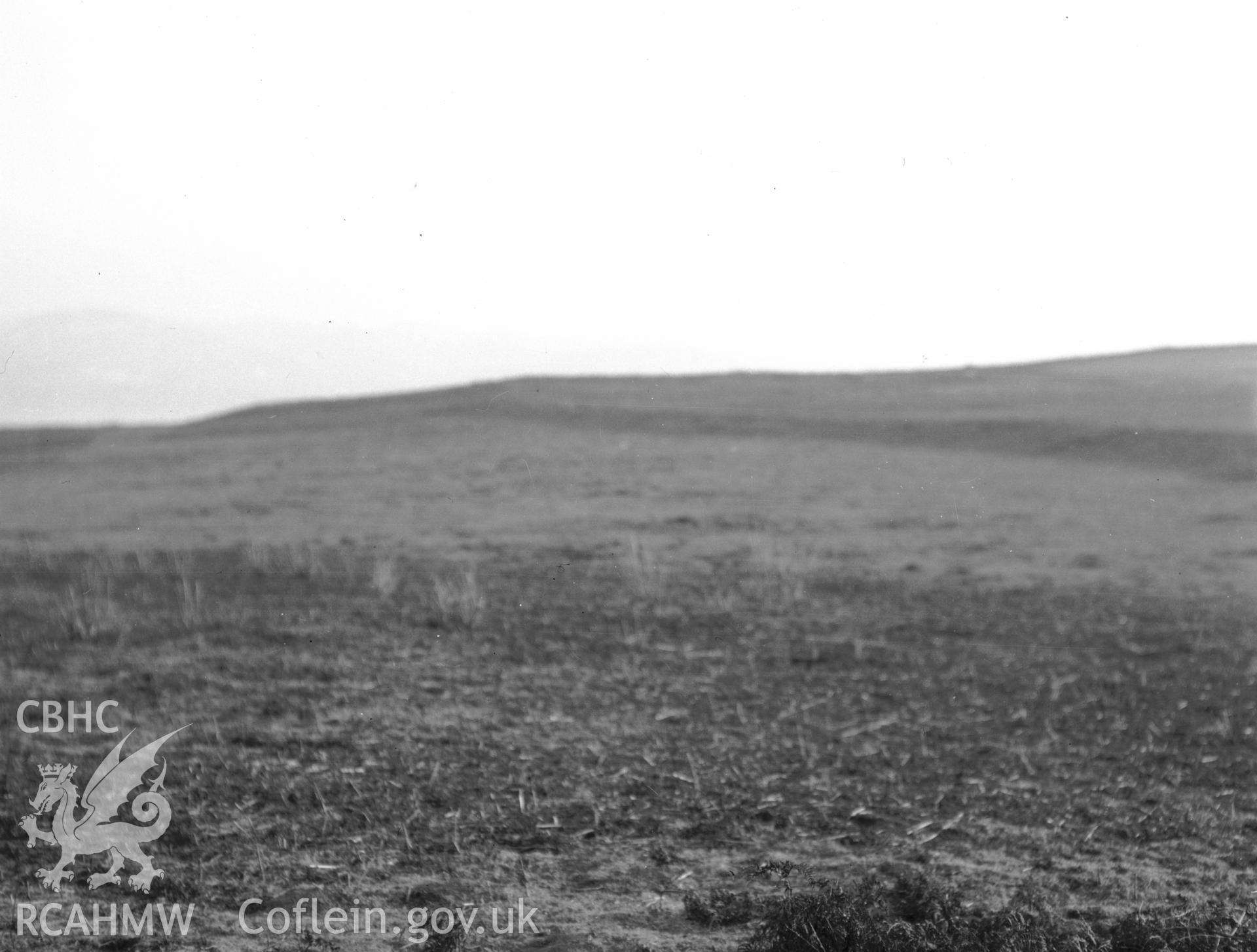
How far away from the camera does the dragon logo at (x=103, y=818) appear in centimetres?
293

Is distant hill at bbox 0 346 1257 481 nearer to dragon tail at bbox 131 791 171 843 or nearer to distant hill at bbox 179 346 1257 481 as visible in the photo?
distant hill at bbox 179 346 1257 481

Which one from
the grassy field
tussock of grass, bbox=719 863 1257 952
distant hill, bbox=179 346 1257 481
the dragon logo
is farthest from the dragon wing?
distant hill, bbox=179 346 1257 481

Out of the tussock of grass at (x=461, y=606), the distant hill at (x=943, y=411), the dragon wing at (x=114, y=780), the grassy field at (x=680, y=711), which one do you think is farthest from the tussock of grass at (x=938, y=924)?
the distant hill at (x=943, y=411)

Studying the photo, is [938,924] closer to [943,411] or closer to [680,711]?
[680,711]

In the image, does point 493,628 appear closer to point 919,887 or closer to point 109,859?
point 109,859

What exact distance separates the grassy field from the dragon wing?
0.10 meters

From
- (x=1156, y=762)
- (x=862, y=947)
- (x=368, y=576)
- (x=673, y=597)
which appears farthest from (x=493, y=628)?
(x=862, y=947)

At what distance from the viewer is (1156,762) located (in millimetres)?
4008

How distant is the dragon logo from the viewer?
2932 mm

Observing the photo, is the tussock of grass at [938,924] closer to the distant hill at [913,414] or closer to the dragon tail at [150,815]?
the dragon tail at [150,815]

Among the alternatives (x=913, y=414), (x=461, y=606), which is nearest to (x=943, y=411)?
(x=913, y=414)

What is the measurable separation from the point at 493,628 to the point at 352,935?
3.27 metres

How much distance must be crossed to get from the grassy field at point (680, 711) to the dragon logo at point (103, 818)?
2.5 inches

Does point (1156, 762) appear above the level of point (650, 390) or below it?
below
